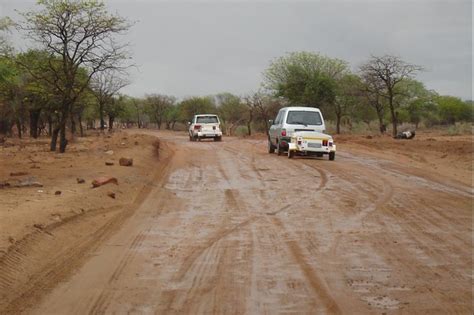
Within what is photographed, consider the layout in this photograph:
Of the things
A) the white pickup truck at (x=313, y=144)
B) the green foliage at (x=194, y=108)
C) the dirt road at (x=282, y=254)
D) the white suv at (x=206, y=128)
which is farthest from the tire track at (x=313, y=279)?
the green foliage at (x=194, y=108)

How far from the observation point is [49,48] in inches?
974

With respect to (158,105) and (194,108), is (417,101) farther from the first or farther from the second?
(158,105)

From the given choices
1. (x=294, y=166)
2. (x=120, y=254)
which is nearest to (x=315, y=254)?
(x=120, y=254)

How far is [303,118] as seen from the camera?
22.0m

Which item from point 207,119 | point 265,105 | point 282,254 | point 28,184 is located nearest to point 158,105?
point 265,105

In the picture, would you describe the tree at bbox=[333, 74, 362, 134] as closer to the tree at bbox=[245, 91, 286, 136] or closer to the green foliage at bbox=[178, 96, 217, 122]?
the tree at bbox=[245, 91, 286, 136]

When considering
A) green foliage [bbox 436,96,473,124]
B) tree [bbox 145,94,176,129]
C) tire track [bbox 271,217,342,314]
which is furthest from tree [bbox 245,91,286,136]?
tire track [bbox 271,217,342,314]

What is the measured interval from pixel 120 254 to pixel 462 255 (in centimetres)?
444

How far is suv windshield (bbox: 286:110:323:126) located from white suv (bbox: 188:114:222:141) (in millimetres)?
16704

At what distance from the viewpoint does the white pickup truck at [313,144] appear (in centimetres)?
2045

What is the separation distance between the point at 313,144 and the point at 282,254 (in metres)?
13.5

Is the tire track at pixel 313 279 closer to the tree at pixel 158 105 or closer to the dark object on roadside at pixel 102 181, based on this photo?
the dark object on roadside at pixel 102 181

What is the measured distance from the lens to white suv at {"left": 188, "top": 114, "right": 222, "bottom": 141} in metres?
38.4

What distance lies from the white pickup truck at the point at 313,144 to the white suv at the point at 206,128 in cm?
1787
